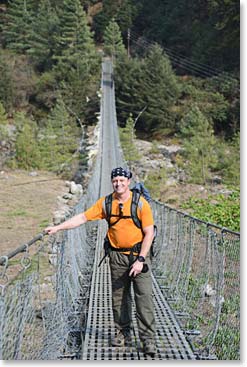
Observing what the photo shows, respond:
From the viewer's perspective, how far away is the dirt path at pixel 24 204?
219 inches

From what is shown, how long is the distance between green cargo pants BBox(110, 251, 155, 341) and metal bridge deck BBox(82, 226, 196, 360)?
0.12 meters

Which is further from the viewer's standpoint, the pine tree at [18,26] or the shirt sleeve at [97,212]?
the pine tree at [18,26]

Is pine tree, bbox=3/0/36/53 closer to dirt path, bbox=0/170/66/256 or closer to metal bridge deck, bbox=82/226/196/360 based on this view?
dirt path, bbox=0/170/66/256

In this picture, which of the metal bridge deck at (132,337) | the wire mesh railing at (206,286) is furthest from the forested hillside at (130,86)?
the metal bridge deck at (132,337)

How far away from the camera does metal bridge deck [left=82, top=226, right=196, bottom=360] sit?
6.46ft

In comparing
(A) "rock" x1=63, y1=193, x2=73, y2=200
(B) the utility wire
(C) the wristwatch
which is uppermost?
(B) the utility wire

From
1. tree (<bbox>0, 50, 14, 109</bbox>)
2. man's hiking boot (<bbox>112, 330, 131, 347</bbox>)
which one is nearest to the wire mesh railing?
man's hiking boot (<bbox>112, 330, 131, 347</bbox>)

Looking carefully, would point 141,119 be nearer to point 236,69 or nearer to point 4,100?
point 236,69

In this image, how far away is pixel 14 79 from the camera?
63.3ft

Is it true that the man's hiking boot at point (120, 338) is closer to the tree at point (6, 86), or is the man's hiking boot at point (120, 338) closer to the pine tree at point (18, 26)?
the tree at point (6, 86)

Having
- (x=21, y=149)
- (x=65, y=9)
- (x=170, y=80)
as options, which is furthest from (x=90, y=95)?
(x=21, y=149)

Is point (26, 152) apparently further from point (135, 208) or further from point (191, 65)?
point (191, 65)

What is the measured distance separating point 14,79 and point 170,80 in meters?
6.26

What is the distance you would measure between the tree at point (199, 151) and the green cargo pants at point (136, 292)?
1003cm
